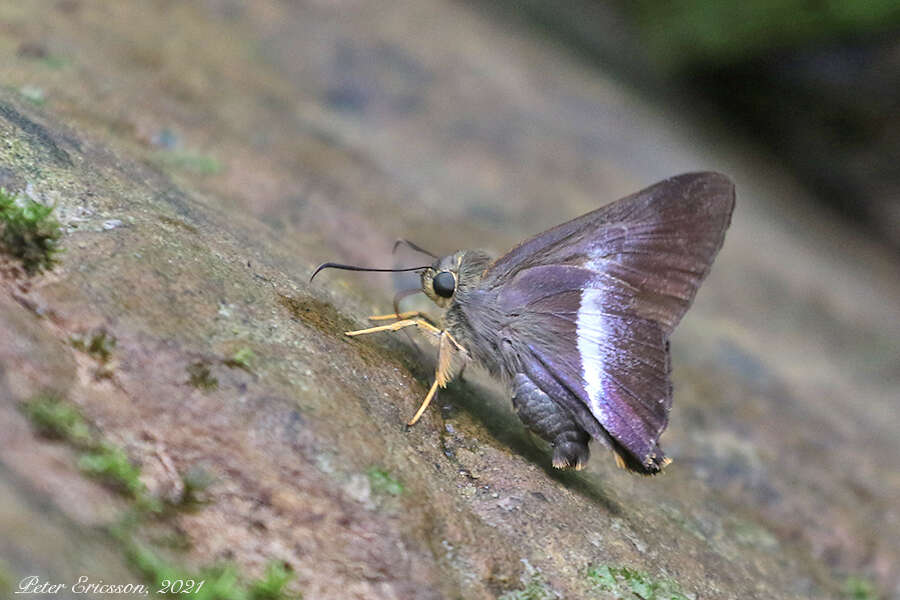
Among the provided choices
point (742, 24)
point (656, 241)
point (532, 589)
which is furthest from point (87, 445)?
point (742, 24)

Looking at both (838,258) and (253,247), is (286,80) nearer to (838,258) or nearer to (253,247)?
(253,247)

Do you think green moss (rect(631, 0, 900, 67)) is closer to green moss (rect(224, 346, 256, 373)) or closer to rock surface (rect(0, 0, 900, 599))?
rock surface (rect(0, 0, 900, 599))

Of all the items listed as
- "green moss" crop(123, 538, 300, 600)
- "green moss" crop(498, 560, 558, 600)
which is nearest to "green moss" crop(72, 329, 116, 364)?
"green moss" crop(123, 538, 300, 600)

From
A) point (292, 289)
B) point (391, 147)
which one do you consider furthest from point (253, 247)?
point (391, 147)

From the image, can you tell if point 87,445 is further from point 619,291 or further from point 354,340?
point 619,291

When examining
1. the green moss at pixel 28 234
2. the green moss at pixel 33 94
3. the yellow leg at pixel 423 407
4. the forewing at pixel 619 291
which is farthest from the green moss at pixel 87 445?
the green moss at pixel 33 94

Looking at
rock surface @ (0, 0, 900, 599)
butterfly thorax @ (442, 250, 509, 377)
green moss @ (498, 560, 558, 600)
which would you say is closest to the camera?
rock surface @ (0, 0, 900, 599)
